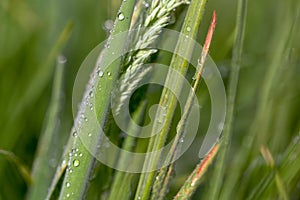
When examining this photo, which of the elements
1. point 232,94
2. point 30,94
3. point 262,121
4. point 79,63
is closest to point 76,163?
point 232,94

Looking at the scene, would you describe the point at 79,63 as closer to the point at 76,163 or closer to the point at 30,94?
the point at 30,94

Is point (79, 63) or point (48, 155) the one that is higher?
point (79, 63)

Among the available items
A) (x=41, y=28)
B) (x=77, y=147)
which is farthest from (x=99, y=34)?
(x=77, y=147)

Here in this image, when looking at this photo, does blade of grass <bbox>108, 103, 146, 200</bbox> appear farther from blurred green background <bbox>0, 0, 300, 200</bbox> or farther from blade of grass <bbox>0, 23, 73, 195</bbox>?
blade of grass <bbox>0, 23, 73, 195</bbox>

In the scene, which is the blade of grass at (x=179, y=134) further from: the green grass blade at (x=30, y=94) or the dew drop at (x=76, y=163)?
the green grass blade at (x=30, y=94)

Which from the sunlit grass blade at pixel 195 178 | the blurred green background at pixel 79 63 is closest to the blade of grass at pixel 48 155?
the blurred green background at pixel 79 63

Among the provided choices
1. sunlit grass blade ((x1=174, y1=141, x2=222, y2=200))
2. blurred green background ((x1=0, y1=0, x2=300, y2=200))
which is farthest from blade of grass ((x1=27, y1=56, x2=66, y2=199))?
sunlit grass blade ((x1=174, y1=141, x2=222, y2=200))

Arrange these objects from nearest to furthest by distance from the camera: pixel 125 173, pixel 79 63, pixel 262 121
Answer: pixel 125 173, pixel 262 121, pixel 79 63
